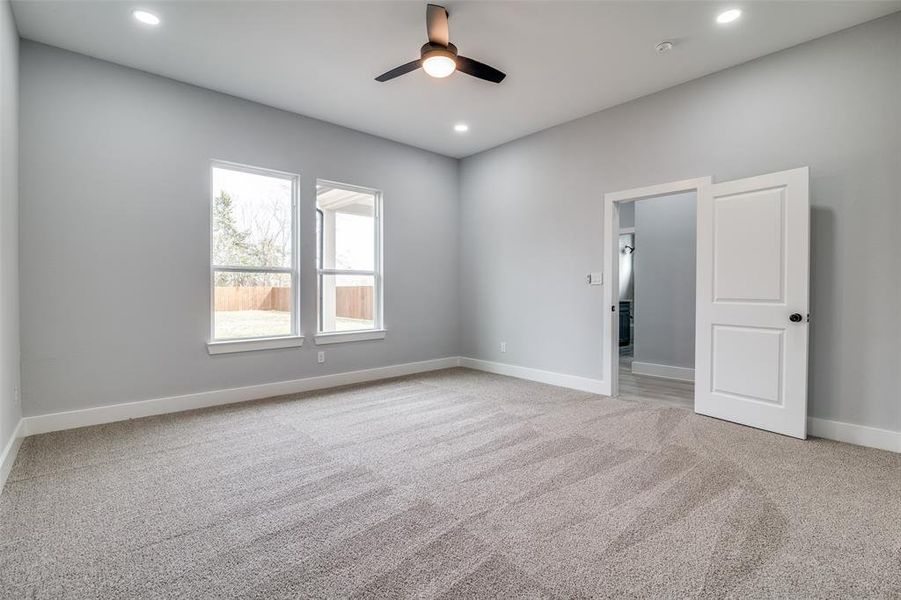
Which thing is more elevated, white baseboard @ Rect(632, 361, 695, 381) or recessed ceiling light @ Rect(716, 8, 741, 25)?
recessed ceiling light @ Rect(716, 8, 741, 25)

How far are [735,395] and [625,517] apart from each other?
7.01 feet

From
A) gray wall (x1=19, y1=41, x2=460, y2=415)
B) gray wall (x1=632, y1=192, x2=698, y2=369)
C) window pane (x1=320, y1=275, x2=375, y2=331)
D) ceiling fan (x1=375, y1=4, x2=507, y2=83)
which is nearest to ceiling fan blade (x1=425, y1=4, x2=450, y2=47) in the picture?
ceiling fan (x1=375, y1=4, x2=507, y2=83)

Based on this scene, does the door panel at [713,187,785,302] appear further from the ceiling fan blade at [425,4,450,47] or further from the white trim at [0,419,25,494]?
the white trim at [0,419,25,494]

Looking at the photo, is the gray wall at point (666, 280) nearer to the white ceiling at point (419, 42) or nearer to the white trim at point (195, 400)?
the white ceiling at point (419, 42)

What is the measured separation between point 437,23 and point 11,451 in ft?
12.8

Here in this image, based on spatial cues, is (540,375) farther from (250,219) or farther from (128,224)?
(128,224)

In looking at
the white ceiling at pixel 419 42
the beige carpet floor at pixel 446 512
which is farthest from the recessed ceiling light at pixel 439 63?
the beige carpet floor at pixel 446 512

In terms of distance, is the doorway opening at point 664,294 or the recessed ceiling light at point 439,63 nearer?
the recessed ceiling light at point 439,63

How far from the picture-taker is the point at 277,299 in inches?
179

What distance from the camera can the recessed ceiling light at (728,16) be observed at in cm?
287

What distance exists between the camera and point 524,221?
530 cm

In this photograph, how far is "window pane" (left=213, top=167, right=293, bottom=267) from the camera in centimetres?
416

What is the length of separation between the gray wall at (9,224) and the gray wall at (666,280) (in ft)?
20.3

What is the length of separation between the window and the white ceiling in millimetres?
1168
